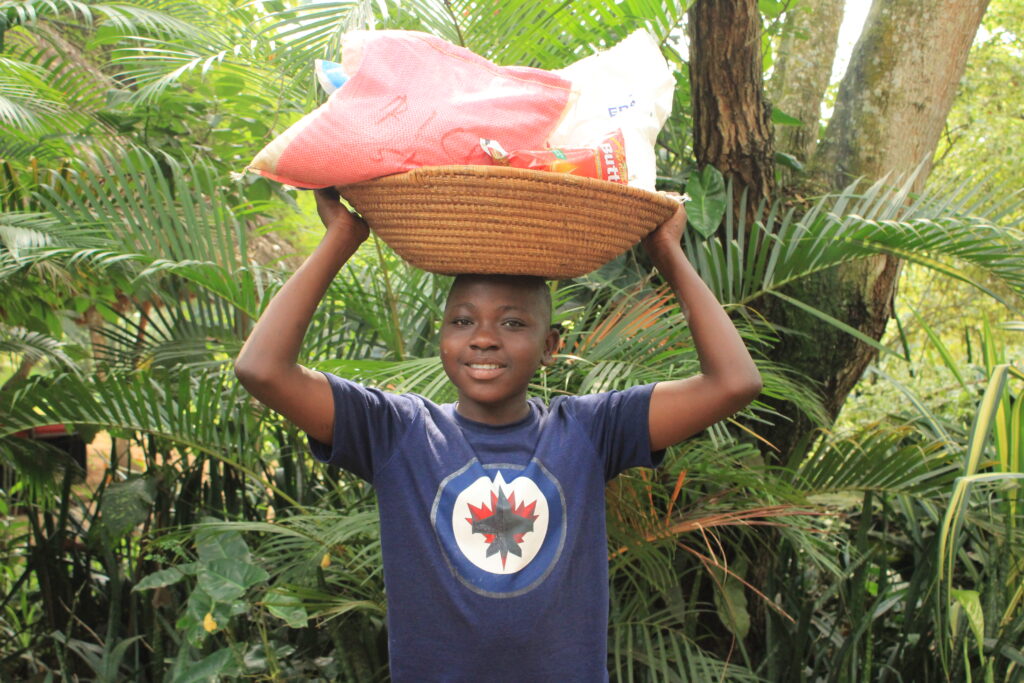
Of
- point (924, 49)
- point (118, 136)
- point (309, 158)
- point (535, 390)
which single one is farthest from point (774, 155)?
point (118, 136)

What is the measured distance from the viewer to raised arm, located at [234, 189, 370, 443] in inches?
59.6

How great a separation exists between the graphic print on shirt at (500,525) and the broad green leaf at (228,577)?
1.16 m

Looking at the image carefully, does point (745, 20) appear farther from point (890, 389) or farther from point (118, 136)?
point (890, 389)

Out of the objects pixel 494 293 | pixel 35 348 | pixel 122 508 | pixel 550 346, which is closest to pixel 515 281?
pixel 494 293

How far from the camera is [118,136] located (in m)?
3.67

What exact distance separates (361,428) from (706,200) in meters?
1.78

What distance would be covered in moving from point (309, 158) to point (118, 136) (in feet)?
8.30

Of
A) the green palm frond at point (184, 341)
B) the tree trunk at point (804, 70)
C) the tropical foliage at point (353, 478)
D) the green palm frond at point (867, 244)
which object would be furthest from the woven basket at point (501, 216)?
the tree trunk at point (804, 70)

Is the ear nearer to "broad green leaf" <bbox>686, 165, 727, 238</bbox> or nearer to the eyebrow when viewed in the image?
the eyebrow

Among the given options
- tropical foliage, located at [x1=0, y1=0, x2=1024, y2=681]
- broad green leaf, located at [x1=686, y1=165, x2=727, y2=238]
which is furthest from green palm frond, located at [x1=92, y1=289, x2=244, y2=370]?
broad green leaf, located at [x1=686, y1=165, x2=727, y2=238]

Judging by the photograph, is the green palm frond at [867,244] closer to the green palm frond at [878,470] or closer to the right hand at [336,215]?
the green palm frond at [878,470]

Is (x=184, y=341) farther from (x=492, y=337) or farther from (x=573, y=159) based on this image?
(x=573, y=159)

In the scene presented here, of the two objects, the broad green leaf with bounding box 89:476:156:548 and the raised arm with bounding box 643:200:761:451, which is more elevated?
the raised arm with bounding box 643:200:761:451

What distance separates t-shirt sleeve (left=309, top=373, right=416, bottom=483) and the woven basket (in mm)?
236
